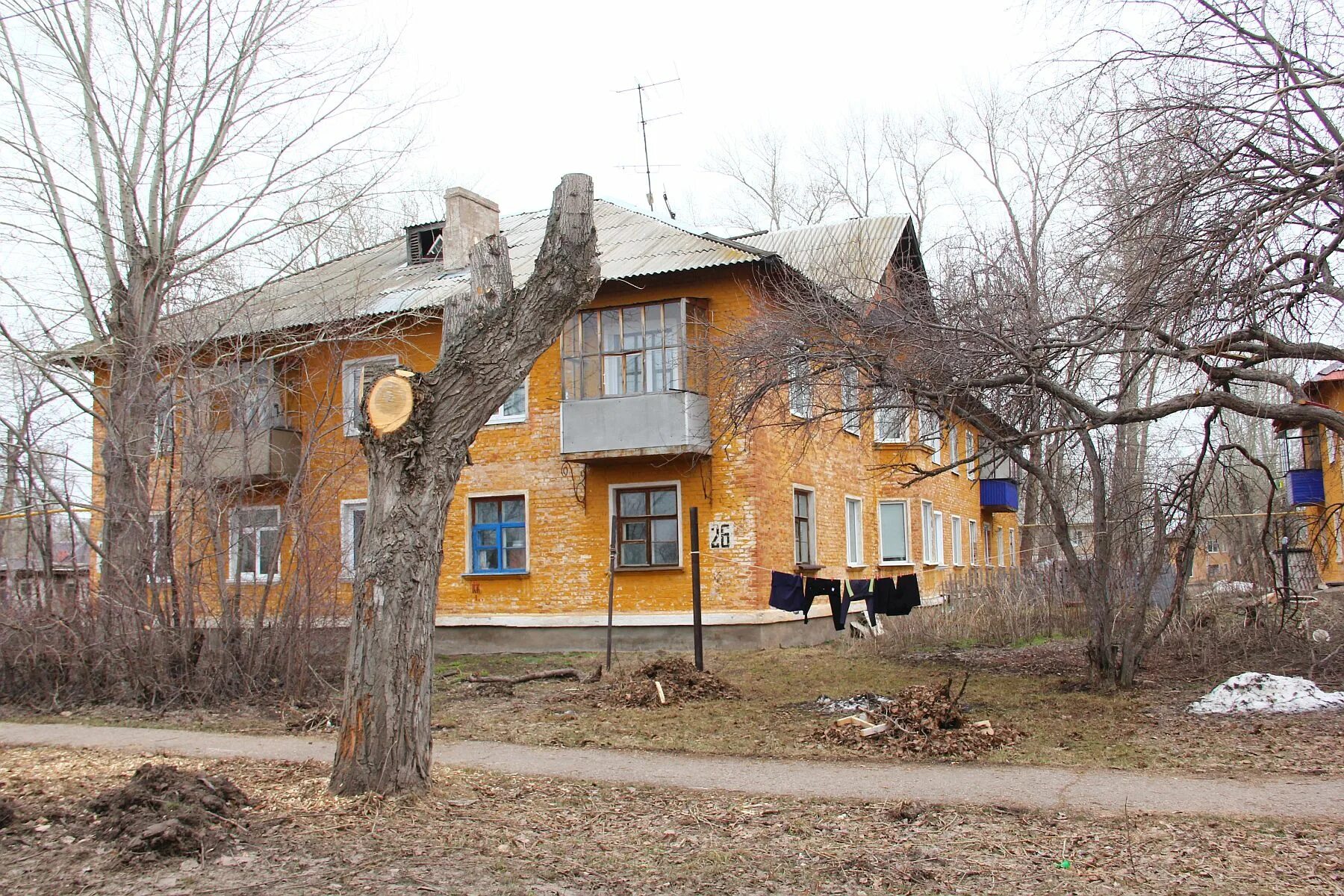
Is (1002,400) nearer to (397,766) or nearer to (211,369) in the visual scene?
(397,766)

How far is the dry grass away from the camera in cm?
518

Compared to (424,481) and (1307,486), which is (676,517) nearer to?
(424,481)

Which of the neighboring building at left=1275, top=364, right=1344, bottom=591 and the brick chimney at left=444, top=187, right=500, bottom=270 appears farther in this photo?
the neighboring building at left=1275, top=364, right=1344, bottom=591

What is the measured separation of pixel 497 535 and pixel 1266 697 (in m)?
13.5

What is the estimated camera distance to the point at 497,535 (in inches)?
814

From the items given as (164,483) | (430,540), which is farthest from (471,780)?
(164,483)

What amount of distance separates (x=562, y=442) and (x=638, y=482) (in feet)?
4.74

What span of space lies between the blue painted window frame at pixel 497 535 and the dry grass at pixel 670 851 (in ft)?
43.7

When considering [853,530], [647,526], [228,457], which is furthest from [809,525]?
[228,457]

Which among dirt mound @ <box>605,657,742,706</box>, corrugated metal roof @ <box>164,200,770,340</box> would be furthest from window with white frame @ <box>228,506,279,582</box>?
dirt mound @ <box>605,657,742,706</box>

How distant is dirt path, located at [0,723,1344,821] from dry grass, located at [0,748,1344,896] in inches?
14.6

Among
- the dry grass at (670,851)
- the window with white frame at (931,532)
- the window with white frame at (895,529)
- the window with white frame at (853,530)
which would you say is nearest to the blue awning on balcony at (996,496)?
the window with white frame at (931,532)

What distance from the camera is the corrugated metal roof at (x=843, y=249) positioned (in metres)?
13.7

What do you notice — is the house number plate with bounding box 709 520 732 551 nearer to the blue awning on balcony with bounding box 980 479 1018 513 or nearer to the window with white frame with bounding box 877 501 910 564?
the window with white frame with bounding box 877 501 910 564
